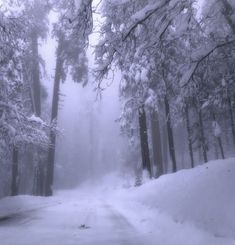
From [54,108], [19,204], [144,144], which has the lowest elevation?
[19,204]

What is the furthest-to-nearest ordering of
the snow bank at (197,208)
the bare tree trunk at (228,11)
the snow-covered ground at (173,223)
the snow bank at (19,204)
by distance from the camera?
1. the snow bank at (19,204)
2. the bare tree trunk at (228,11)
3. the snow-covered ground at (173,223)
4. the snow bank at (197,208)

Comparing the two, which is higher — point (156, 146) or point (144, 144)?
point (156, 146)

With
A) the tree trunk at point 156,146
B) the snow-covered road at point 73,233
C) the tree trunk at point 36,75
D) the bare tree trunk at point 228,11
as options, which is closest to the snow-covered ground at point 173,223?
the snow-covered road at point 73,233

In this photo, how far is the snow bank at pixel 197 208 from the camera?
7.54 meters

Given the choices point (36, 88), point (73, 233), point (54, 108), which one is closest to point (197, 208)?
point (73, 233)

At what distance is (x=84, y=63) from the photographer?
101ft

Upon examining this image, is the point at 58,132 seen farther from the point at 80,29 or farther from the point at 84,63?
the point at 80,29

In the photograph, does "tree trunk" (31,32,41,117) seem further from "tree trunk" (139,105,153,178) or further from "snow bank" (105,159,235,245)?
"snow bank" (105,159,235,245)

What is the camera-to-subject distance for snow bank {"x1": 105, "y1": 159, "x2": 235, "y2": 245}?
754 cm

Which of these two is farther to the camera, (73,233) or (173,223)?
(173,223)

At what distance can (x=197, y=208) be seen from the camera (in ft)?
30.0

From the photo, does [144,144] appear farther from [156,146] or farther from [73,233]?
[73,233]

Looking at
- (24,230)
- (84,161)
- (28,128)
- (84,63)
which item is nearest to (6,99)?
(28,128)

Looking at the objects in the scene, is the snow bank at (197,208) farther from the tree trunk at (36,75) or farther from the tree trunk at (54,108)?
the tree trunk at (36,75)
